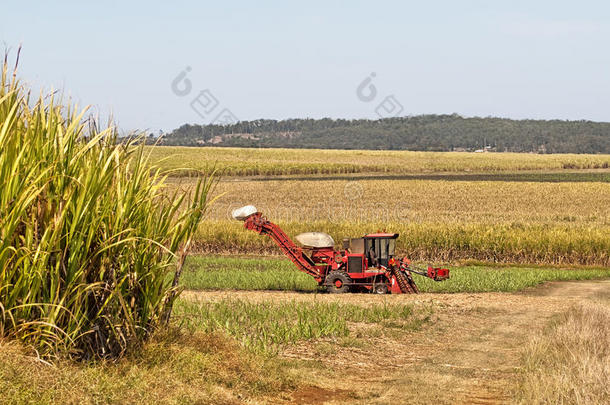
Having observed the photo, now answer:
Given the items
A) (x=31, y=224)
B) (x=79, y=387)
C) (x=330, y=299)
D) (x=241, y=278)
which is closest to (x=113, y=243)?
(x=31, y=224)

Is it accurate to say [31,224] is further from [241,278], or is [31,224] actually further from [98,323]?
[241,278]

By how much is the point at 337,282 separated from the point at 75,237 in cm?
1473

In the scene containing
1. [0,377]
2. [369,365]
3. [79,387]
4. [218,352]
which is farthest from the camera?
[369,365]

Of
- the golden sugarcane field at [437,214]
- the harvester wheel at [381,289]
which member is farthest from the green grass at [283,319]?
the harvester wheel at [381,289]

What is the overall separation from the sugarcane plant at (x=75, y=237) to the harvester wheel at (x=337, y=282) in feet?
43.2

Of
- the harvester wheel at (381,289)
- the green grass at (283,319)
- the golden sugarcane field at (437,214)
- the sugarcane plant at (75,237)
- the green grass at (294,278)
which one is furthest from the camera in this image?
the golden sugarcane field at (437,214)

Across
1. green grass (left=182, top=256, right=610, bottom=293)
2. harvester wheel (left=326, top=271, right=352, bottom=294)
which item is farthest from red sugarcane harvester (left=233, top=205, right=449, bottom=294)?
green grass (left=182, top=256, right=610, bottom=293)

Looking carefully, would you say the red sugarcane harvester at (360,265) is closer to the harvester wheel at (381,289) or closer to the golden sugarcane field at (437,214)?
the harvester wheel at (381,289)

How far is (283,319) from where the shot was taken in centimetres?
1567

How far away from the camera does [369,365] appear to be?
12281 millimetres

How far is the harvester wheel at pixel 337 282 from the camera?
73.8 feet

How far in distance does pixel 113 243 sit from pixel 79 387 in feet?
5.42

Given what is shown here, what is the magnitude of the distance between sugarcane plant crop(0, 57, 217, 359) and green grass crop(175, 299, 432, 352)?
2869 millimetres

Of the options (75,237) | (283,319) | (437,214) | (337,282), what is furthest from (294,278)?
(437,214)
